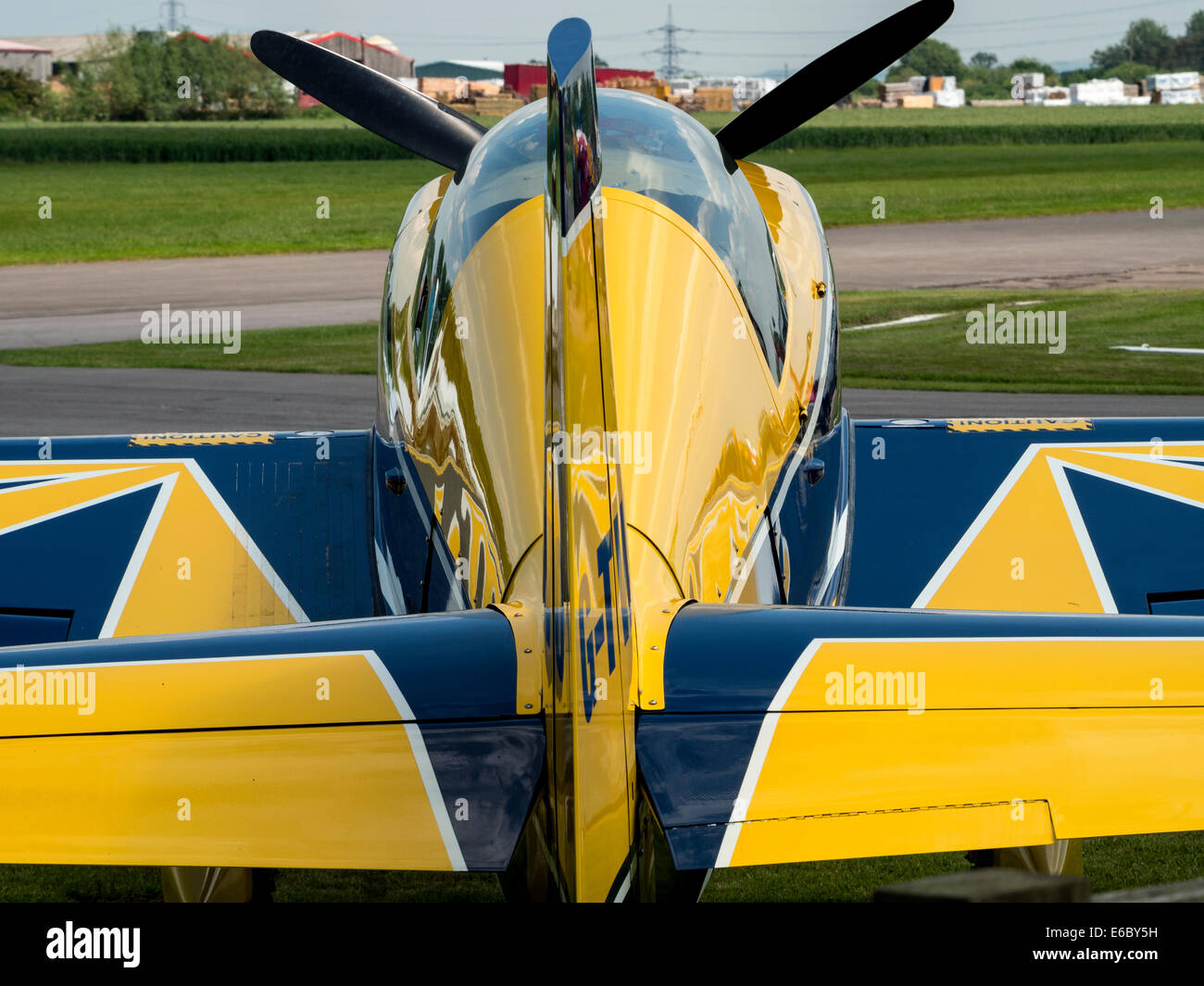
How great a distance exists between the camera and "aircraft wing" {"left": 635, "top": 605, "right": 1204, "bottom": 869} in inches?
116

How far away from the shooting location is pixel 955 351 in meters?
20.5

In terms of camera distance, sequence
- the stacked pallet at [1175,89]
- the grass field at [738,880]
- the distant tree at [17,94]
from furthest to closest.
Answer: the stacked pallet at [1175,89]
the distant tree at [17,94]
the grass field at [738,880]

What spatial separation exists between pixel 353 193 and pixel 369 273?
1836 cm

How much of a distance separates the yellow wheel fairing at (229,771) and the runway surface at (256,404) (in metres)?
11.4

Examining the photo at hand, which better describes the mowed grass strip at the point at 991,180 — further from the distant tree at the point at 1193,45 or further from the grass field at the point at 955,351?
the distant tree at the point at 1193,45

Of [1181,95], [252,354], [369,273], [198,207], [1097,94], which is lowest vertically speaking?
[252,354]

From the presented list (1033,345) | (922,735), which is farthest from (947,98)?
(922,735)

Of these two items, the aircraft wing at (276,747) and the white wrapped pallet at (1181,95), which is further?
the white wrapped pallet at (1181,95)

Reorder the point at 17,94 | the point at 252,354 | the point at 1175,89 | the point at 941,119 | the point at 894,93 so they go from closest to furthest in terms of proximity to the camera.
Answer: the point at 252,354, the point at 17,94, the point at 941,119, the point at 1175,89, the point at 894,93

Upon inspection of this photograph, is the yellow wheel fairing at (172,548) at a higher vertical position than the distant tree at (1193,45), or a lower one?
lower

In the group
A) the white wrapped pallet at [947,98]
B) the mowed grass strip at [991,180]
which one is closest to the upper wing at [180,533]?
the mowed grass strip at [991,180]

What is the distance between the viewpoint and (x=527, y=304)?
4410mm

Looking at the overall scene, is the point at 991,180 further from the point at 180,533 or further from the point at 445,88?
the point at 445,88

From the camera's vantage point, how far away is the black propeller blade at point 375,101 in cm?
688
